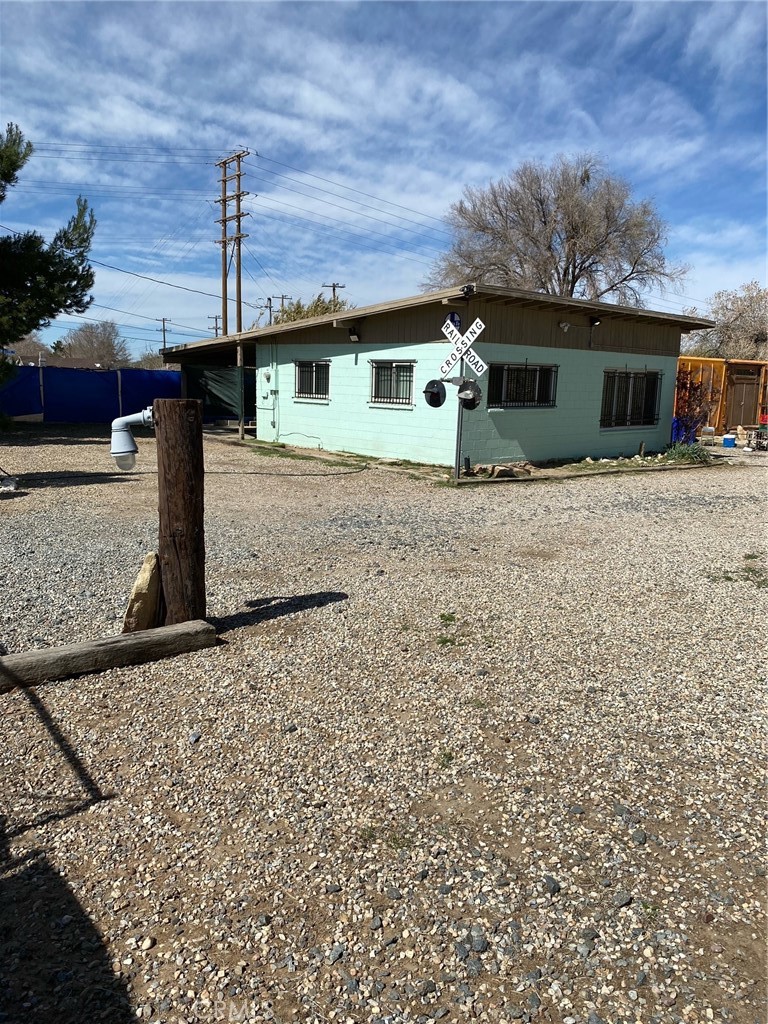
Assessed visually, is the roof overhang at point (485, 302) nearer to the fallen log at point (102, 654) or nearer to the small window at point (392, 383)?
the small window at point (392, 383)

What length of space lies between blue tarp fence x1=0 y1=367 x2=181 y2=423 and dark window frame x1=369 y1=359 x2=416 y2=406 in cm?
1022

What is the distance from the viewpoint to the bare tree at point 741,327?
131 ft

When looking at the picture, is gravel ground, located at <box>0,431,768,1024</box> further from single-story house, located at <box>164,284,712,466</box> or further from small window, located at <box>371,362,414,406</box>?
small window, located at <box>371,362,414,406</box>

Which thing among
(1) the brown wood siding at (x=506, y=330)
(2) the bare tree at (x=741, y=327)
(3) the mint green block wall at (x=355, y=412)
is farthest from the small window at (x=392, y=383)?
(2) the bare tree at (x=741, y=327)

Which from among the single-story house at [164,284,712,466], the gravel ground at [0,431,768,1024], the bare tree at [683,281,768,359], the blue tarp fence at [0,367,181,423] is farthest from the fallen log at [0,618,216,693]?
the bare tree at [683,281,768,359]

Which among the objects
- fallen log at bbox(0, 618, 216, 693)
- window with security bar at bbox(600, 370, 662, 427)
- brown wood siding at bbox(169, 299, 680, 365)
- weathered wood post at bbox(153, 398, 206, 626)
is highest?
brown wood siding at bbox(169, 299, 680, 365)

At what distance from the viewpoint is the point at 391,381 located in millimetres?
14727

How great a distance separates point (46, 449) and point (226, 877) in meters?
15.2

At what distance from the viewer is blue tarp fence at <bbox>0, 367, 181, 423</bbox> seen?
2266 cm

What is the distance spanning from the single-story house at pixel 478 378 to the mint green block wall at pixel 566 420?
0.03m

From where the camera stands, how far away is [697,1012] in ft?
6.39

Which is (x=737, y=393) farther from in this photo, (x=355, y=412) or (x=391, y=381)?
(x=355, y=412)

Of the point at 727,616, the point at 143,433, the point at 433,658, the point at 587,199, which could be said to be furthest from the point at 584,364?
the point at 587,199

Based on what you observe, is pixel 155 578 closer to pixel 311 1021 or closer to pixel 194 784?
pixel 194 784
